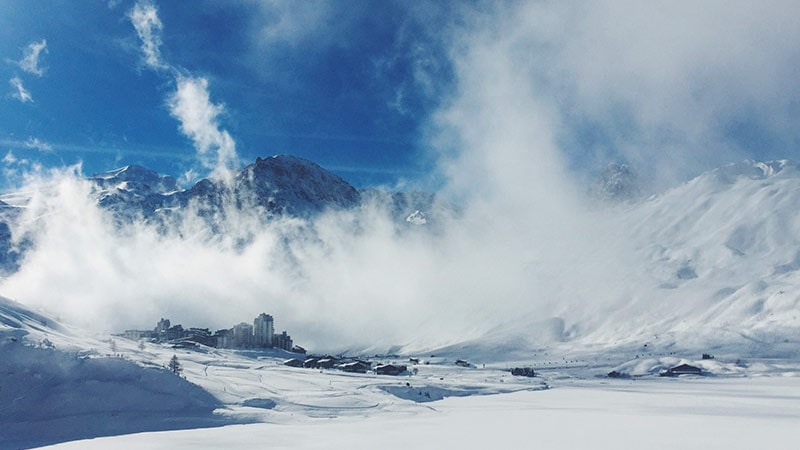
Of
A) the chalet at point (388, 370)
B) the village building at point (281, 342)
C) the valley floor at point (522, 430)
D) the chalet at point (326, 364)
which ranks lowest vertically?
the valley floor at point (522, 430)

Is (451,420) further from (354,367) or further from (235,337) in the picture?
(235,337)

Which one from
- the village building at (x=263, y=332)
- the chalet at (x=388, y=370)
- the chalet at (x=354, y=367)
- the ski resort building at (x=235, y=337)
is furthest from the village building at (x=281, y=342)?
the chalet at (x=388, y=370)

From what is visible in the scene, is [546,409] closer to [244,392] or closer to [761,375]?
[244,392]

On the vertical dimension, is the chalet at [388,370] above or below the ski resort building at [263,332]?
below

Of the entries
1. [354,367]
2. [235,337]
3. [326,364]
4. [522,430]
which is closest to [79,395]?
[522,430]

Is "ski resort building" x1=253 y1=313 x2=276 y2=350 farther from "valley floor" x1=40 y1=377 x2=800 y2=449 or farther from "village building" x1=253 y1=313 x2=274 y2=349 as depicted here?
"valley floor" x1=40 y1=377 x2=800 y2=449

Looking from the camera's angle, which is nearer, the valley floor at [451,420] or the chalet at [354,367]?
the valley floor at [451,420]

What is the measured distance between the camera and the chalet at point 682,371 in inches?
4395

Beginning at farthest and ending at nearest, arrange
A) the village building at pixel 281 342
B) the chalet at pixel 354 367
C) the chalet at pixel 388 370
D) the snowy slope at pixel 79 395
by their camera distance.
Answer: the village building at pixel 281 342 → the chalet at pixel 354 367 → the chalet at pixel 388 370 → the snowy slope at pixel 79 395

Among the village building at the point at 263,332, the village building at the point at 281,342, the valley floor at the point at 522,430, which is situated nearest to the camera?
the valley floor at the point at 522,430

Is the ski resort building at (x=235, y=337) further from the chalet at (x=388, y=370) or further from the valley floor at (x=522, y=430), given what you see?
the valley floor at (x=522, y=430)

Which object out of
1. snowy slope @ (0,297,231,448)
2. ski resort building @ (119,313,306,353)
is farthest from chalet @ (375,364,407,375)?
snowy slope @ (0,297,231,448)

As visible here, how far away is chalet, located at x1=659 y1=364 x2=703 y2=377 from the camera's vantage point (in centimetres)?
11162

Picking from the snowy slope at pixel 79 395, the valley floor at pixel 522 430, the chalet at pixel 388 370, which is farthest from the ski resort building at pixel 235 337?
the valley floor at pixel 522 430
